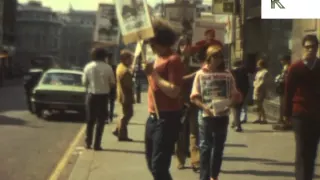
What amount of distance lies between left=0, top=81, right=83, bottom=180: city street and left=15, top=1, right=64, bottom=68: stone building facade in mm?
102297

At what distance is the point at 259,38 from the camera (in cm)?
2531

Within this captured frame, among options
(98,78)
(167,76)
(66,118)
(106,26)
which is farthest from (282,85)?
(167,76)

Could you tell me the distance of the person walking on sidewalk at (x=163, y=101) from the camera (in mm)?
7316

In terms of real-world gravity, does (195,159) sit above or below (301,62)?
below

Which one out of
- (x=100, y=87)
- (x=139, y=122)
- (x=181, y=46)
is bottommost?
(x=139, y=122)

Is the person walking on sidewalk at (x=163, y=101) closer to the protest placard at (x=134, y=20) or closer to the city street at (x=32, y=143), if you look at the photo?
the protest placard at (x=134, y=20)

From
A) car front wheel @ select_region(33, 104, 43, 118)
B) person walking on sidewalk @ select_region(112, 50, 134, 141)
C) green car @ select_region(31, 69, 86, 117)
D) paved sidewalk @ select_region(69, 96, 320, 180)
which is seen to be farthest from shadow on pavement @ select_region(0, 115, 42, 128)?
person walking on sidewalk @ select_region(112, 50, 134, 141)

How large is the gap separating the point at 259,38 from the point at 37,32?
359ft

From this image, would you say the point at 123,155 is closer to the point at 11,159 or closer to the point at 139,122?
the point at 11,159

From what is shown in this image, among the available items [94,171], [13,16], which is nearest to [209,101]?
[94,171]

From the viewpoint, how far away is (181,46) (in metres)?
11.0

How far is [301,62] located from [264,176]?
2.76 meters

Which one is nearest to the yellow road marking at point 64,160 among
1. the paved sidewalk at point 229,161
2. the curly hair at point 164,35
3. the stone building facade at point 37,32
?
the paved sidewalk at point 229,161

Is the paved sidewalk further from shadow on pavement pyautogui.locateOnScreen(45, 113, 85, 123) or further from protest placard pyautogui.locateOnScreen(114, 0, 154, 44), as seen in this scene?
shadow on pavement pyautogui.locateOnScreen(45, 113, 85, 123)
